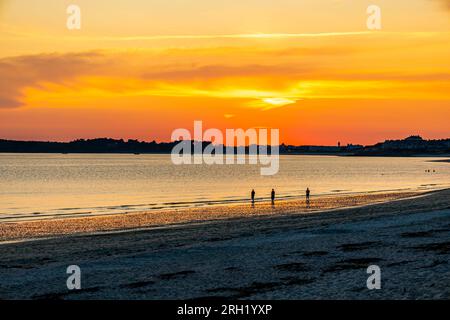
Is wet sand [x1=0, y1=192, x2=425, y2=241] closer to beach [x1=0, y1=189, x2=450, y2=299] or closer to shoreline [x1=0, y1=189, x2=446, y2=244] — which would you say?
shoreline [x1=0, y1=189, x2=446, y2=244]

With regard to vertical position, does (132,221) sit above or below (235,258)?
below

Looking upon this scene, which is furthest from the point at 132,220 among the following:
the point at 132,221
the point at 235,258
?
the point at 235,258

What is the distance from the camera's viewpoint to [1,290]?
20.0m

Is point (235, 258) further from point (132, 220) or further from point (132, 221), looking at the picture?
point (132, 220)

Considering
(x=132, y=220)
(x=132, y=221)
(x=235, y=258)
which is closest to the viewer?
(x=235, y=258)

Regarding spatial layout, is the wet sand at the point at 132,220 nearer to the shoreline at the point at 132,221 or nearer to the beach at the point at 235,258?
the shoreline at the point at 132,221

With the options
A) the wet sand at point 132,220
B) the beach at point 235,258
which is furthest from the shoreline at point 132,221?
the beach at point 235,258

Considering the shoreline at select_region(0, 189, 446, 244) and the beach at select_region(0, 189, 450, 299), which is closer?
the beach at select_region(0, 189, 450, 299)

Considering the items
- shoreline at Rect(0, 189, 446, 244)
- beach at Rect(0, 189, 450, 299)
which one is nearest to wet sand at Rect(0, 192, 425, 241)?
shoreline at Rect(0, 189, 446, 244)

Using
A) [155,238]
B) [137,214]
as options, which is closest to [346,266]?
[155,238]

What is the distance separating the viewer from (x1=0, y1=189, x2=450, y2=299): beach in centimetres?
1856

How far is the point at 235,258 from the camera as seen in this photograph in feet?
83.0
